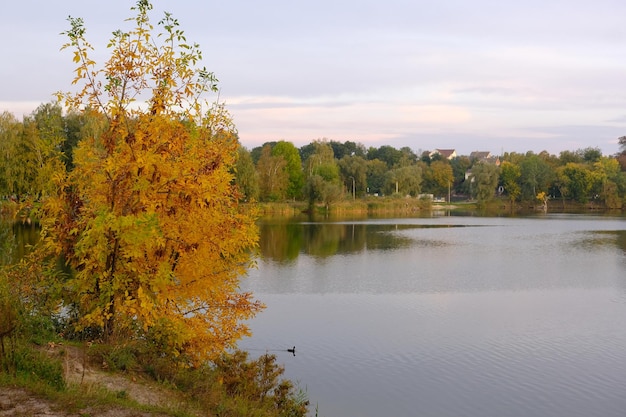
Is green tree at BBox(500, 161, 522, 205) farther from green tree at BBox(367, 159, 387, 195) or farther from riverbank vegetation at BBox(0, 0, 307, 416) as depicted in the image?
riverbank vegetation at BBox(0, 0, 307, 416)

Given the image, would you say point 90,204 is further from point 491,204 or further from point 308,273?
point 491,204

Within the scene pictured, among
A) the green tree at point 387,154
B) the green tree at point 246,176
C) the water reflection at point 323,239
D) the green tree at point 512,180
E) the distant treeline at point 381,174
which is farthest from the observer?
the green tree at point 387,154

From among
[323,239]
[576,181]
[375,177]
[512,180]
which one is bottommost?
[323,239]

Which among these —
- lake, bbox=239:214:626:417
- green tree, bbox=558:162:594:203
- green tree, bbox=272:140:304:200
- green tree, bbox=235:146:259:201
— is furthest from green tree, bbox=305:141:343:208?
lake, bbox=239:214:626:417

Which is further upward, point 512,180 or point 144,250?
point 512,180

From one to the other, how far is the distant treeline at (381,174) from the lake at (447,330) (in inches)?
986

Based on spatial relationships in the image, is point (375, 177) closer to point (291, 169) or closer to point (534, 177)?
point (534, 177)

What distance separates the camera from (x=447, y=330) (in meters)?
18.3

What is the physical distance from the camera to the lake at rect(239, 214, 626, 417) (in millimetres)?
13031

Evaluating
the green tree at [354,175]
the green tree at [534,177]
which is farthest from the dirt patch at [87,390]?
the green tree at [534,177]

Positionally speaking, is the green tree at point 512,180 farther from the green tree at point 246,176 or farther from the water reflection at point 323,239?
the green tree at point 246,176

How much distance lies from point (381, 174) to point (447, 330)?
9792 cm

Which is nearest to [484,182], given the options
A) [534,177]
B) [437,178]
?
[534,177]

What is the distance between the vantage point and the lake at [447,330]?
1303 centimetres
